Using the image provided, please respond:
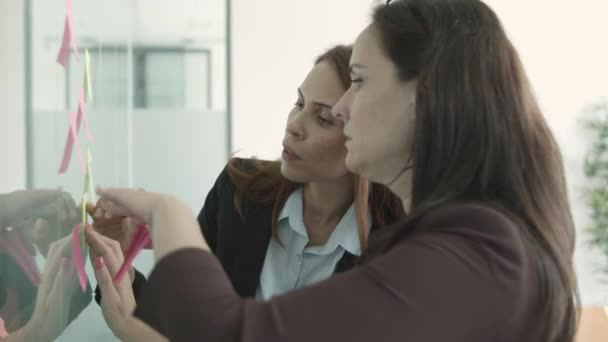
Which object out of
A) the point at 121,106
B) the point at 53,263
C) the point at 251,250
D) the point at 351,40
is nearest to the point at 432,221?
the point at 53,263

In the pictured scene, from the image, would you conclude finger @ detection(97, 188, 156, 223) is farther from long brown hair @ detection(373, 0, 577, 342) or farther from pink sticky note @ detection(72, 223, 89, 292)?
long brown hair @ detection(373, 0, 577, 342)

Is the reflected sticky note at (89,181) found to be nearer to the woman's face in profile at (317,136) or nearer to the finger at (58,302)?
the finger at (58,302)

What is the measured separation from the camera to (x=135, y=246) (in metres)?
0.93

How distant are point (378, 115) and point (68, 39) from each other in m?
0.31

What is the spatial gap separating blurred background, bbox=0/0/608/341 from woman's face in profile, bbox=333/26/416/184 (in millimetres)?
138

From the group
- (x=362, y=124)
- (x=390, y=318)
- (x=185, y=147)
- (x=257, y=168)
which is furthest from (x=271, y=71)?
(x=390, y=318)

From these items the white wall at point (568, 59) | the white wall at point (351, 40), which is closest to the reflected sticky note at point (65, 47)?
the white wall at point (351, 40)

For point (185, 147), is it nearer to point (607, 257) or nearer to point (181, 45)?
point (181, 45)

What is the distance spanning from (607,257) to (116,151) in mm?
3299

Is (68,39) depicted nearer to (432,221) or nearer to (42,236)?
(42,236)

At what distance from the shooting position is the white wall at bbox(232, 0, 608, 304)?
366 centimetres

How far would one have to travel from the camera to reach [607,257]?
3896mm

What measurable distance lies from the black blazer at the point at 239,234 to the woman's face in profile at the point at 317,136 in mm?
95

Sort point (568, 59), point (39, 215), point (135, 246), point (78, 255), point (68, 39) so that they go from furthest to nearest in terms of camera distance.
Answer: point (568, 59) → point (135, 246) → point (78, 255) → point (68, 39) → point (39, 215)
